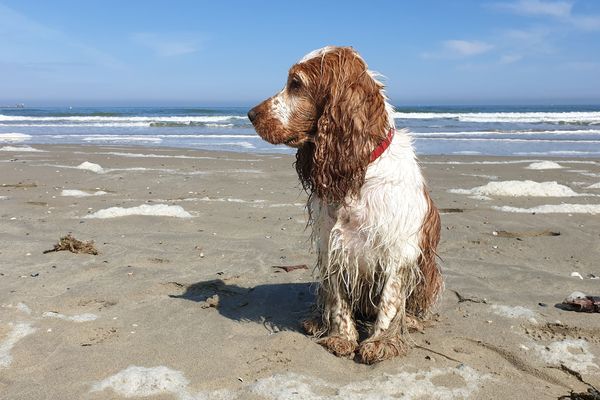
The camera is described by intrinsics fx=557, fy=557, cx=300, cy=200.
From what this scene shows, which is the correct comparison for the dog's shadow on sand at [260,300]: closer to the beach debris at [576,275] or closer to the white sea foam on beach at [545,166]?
the beach debris at [576,275]

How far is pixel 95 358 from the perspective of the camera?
3727mm

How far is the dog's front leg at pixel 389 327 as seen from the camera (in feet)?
12.5

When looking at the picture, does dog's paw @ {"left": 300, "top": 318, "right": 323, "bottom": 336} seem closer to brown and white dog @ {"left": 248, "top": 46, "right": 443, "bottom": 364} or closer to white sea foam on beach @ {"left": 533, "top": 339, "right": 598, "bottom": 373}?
brown and white dog @ {"left": 248, "top": 46, "right": 443, "bottom": 364}

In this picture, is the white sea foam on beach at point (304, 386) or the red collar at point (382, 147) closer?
the white sea foam on beach at point (304, 386)

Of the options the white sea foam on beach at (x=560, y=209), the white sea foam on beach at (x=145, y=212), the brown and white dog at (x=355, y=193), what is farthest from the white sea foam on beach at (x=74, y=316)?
the white sea foam on beach at (x=560, y=209)

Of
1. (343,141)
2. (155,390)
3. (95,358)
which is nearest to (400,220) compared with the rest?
(343,141)

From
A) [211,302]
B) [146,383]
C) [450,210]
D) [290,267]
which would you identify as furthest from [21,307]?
[450,210]

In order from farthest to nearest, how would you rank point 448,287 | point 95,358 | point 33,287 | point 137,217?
point 137,217 < point 448,287 < point 33,287 < point 95,358

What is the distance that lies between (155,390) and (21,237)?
4227 millimetres

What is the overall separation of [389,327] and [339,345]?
0.38 metres

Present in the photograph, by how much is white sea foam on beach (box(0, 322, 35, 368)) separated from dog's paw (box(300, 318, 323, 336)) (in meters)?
2.04

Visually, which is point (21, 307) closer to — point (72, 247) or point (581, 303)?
point (72, 247)

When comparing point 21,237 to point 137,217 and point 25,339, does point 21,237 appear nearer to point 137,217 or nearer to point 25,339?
point 137,217

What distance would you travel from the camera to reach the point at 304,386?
11.2ft
